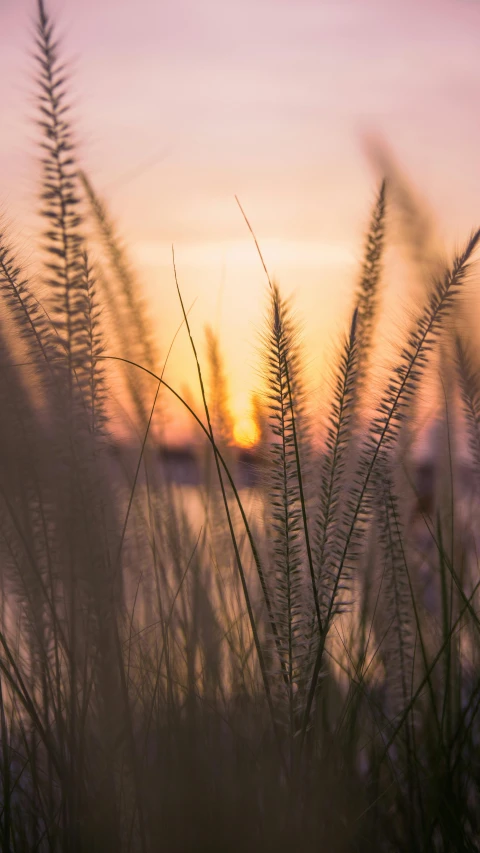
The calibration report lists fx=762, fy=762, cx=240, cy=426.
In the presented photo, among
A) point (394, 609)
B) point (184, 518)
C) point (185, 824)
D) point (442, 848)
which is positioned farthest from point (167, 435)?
point (442, 848)

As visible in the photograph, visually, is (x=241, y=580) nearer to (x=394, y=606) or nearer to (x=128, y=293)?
(x=394, y=606)

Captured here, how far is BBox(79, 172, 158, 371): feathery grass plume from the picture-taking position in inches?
45.9

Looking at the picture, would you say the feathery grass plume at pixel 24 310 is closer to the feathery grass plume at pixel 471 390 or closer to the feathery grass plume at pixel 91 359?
the feathery grass plume at pixel 91 359

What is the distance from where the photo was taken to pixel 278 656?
34.3 inches

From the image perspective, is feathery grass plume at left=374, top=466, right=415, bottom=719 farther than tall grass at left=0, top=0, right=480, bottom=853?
Yes

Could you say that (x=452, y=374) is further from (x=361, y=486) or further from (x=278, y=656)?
(x=278, y=656)

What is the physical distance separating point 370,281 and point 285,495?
1.10 feet

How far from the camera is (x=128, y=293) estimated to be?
1181 millimetres

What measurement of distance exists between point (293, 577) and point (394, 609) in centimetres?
30

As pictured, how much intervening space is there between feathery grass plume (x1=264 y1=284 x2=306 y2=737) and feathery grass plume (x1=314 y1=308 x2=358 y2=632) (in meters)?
0.03

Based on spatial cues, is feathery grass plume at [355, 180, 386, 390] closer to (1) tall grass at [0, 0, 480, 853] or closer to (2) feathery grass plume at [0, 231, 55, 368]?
(1) tall grass at [0, 0, 480, 853]

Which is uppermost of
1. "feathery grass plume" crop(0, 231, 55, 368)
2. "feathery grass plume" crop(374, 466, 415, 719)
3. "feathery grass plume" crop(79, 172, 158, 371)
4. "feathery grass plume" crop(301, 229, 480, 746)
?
"feathery grass plume" crop(79, 172, 158, 371)

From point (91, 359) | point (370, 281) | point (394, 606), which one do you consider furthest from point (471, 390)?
point (91, 359)

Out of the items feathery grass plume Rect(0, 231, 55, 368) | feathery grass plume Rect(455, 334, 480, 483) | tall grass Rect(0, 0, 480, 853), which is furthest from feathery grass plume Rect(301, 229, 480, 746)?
feathery grass plume Rect(0, 231, 55, 368)
